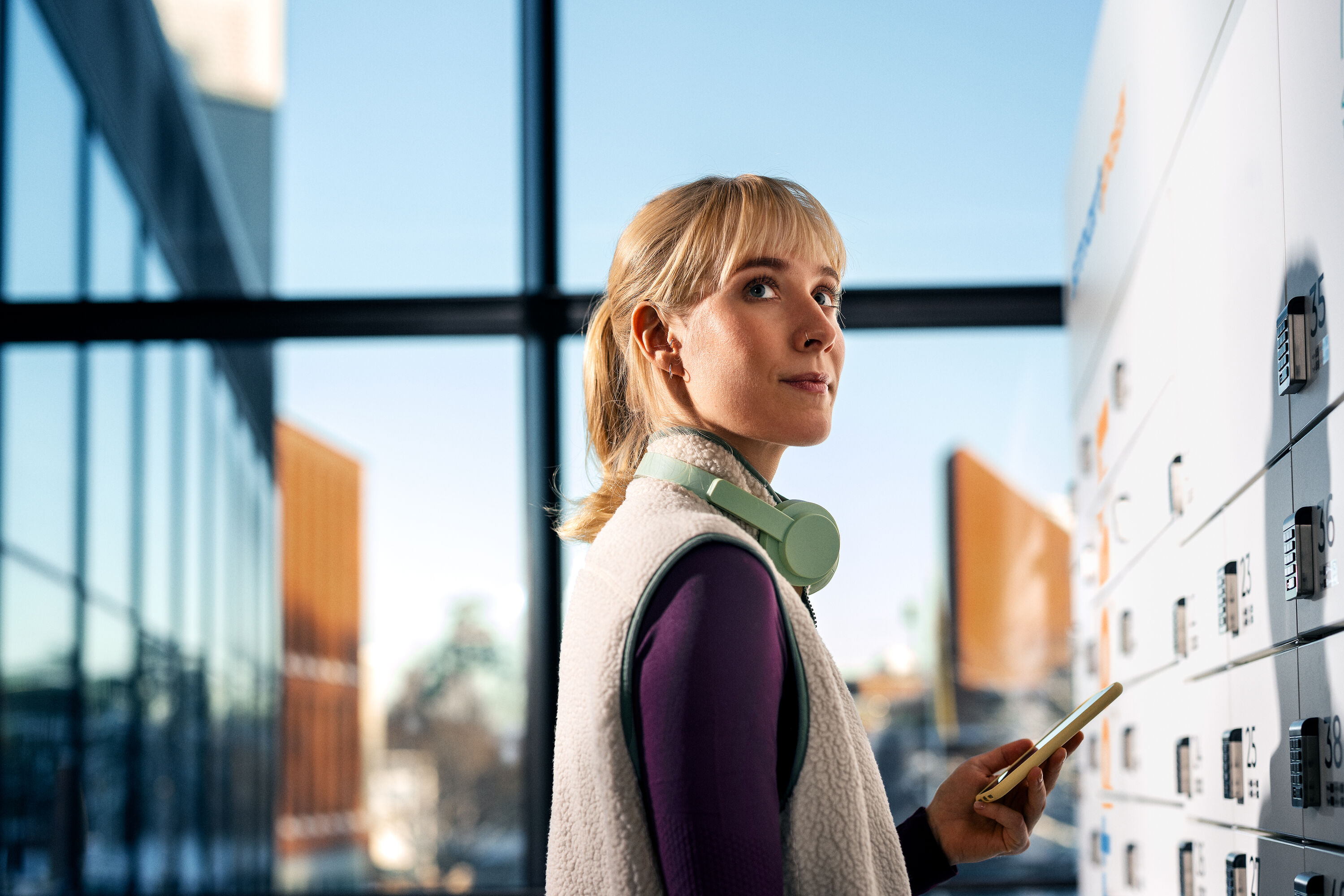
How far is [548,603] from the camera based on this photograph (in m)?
2.96

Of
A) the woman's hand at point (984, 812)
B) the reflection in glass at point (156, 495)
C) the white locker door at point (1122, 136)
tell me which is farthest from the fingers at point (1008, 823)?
the reflection in glass at point (156, 495)

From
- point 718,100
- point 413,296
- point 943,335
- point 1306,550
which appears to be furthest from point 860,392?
point 1306,550

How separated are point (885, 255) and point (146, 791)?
2488 millimetres

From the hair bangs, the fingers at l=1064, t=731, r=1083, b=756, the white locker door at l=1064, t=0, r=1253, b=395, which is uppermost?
the white locker door at l=1064, t=0, r=1253, b=395

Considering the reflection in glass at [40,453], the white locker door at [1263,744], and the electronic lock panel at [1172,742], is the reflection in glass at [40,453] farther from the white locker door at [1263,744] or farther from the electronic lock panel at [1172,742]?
the white locker door at [1263,744]

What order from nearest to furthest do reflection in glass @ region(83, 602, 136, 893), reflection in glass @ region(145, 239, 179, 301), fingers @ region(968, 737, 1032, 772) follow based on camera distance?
fingers @ region(968, 737, 1032, 772)
reflection in glass @ region(83, 602, 136, 893)
reflection in glass @ region(145, 239, 179, 301)

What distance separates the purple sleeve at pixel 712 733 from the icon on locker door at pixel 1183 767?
38.8 inches

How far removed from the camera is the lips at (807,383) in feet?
3.22

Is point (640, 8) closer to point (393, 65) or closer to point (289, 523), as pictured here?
point (393, 65)

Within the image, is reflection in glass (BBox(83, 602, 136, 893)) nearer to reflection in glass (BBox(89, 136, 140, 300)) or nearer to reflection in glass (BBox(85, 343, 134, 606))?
reflection in glass (BBox(85, 343, 134, 606))

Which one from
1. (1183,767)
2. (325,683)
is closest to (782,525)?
(1183,767)

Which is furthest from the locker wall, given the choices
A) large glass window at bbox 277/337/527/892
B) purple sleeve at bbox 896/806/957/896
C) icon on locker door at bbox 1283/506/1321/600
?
large glass window at bbox 277/337/527/892

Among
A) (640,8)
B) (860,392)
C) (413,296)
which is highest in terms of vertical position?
(640,8)

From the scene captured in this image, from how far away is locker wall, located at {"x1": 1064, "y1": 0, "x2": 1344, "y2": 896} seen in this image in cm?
100
